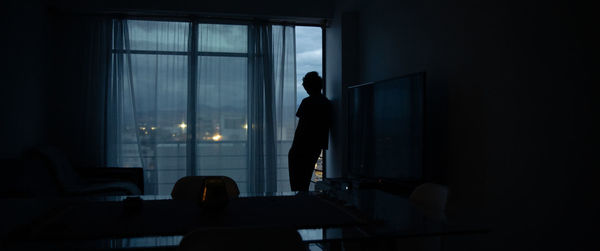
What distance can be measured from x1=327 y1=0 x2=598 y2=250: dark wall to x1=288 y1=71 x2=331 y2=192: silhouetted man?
160 cm

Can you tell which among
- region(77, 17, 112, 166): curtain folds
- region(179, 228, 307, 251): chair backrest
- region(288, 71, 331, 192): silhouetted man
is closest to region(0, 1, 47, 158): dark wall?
region(77, 17, 112, 166): curtain folds

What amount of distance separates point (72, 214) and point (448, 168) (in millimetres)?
2299

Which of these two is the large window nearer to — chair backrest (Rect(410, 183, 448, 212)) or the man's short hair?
the man's short hair

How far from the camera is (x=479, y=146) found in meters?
2.51

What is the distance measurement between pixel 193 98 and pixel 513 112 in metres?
3.84

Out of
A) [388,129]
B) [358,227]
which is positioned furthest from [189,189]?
[388,129]

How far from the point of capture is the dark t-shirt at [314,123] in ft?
15.2

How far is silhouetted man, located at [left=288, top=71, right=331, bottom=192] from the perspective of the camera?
4.60 meters

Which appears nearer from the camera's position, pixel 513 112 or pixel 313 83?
pixel 513 112

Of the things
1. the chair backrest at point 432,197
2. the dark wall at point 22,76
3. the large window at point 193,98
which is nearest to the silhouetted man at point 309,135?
the large window at point 193,98

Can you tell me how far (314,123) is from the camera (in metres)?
4.71

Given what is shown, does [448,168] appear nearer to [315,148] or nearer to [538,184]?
[538,184]

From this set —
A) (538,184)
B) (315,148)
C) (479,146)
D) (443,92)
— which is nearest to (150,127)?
(315,148)

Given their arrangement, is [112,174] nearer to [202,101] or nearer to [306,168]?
[202,101]
